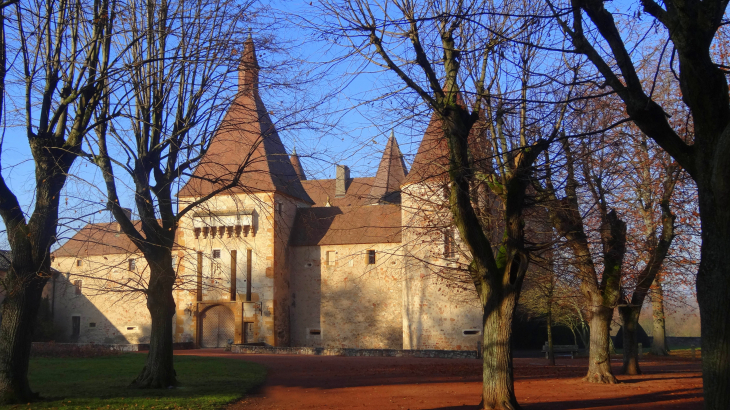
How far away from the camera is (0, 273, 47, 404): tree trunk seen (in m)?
8.62

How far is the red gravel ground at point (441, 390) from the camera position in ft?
32.7

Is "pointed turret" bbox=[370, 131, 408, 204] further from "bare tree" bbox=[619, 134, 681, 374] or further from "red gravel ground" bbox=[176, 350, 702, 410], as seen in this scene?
"bare tree" bbox=[619, 134, 681, 374]

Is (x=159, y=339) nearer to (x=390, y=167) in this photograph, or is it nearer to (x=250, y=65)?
(x=250, y=65)

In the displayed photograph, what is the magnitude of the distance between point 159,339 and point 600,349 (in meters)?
8.82

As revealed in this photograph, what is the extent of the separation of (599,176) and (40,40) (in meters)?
10.6

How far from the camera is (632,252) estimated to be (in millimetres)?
15273

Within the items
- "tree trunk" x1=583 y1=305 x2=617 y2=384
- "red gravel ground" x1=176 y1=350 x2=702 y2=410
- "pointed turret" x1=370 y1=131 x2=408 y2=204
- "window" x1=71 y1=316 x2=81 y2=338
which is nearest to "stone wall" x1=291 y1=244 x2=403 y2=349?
"pointed turret" x1=370 y1=131 x2=408 y2=204

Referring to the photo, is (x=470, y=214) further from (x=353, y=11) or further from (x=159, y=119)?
(x=159, y=119)

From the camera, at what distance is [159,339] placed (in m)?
11.0

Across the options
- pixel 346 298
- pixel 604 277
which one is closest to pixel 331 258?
pixel 346 298

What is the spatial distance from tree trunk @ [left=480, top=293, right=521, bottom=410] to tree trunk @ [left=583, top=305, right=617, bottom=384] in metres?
5.22

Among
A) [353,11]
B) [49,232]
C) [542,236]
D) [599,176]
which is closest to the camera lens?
[353,11]

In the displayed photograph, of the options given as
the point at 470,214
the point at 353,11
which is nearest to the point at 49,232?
the point at 353,11

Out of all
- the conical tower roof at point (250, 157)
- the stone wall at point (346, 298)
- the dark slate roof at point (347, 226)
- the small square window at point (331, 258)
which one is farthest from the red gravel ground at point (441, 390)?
the small square window at point (331, 258)
